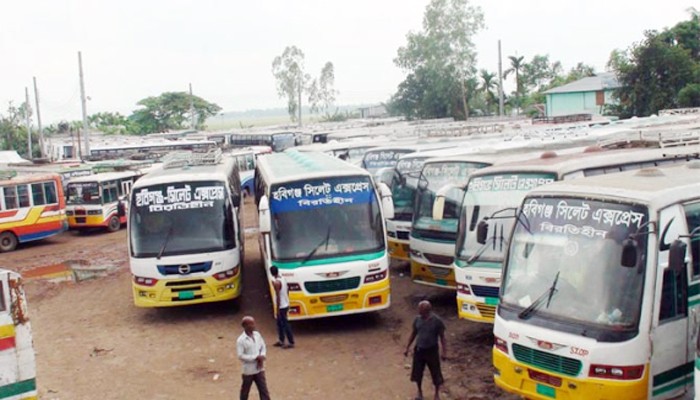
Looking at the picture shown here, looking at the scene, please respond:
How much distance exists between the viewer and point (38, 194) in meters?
24.9

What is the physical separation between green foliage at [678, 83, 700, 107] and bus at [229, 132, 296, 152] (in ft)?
75.4

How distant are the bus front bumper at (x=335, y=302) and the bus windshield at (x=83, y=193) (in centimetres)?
1800

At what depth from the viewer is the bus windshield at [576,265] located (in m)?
7.29

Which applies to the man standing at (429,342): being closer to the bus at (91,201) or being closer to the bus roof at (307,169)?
the bus roof at (307,169)

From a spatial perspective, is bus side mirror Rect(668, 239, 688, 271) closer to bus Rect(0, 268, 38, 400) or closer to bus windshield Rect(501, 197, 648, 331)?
bus windshield Rect(501, 197, 648, 331)

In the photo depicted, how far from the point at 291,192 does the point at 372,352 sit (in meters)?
2.97

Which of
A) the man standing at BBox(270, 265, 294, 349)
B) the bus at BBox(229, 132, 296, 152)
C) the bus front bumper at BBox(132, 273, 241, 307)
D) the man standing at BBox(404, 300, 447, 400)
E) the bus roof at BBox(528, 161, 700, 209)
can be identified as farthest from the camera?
the bus at BBox(229, 132, 296, 152)

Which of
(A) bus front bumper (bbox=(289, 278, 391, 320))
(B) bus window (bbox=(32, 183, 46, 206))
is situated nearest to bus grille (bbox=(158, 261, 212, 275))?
(A) bus front bumper (bbox=(289, 278, 391, 320))

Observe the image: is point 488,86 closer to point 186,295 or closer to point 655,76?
point 655,76

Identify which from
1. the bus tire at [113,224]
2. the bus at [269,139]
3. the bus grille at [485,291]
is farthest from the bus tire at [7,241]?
the bus at [269,139]

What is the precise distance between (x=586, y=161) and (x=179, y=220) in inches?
288

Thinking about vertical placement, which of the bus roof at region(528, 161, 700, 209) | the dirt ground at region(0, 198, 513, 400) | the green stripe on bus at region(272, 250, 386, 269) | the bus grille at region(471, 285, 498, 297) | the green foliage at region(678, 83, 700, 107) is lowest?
the dirt ground at region(0, 198, 513, 400)

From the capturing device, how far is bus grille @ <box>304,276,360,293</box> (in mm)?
12250

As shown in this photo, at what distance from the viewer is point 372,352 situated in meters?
11.8
